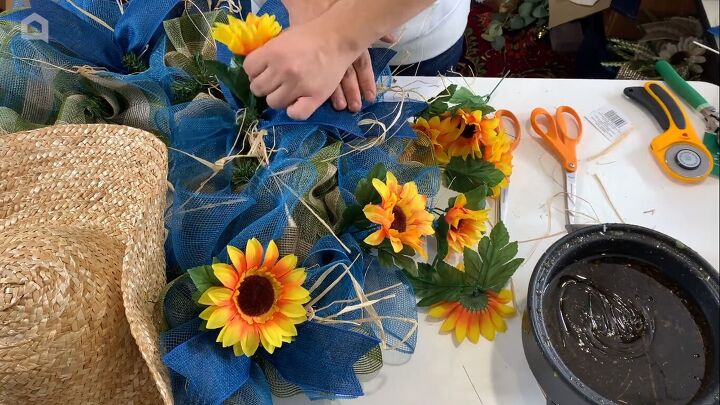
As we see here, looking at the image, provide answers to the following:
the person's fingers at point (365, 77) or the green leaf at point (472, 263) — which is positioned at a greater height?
the person's fingers at point (365, 77)

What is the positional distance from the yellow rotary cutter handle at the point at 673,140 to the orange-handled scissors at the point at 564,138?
0.09 meters

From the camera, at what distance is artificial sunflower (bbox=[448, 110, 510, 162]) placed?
2.07 feet

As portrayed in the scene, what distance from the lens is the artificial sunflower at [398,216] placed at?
51cm

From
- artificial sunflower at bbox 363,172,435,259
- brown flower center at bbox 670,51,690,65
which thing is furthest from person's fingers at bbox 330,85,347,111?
brown flower center at bbox 670,51,690,65

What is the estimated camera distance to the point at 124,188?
544 millimetres

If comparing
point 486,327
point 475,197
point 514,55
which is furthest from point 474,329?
point 514,55

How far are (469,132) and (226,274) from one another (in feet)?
1.03

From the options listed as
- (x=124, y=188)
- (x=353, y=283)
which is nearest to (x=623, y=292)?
(x=353, y=283)

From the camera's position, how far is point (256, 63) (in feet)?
1.85

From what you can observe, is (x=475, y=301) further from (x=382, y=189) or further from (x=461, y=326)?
(x=382, y=189)

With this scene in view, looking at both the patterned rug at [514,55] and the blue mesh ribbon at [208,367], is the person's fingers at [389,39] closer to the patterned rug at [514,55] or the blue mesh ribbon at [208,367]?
the blue mesh ribbon at [208,367]

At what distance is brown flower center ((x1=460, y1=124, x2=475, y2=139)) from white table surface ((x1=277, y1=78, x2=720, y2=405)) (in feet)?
0.33

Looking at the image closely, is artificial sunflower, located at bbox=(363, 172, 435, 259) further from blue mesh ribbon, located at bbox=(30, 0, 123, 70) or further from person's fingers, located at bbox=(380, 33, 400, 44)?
blue mesh ribbon, located at bbox=(30, 0, 123, 70)

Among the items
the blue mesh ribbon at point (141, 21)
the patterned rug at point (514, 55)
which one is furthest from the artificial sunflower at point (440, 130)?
the patterned rug at point (514, 55)
